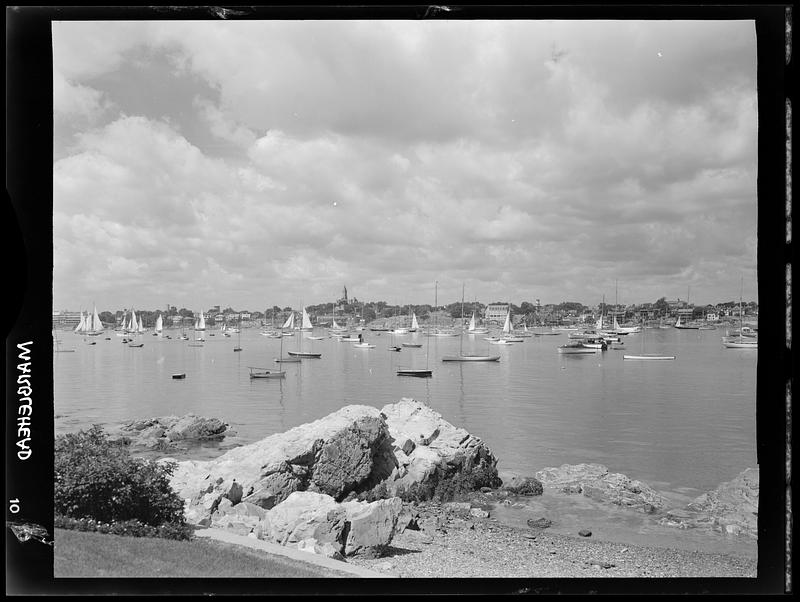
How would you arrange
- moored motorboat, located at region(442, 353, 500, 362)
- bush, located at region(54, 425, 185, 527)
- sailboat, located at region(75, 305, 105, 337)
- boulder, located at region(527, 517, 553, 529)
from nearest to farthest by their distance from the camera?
bush, located at region(54, 425, 185, 527) → boulder, located at region(527, 517, 553, 529) → sailboat, located at region(75, 305, 105, 337) → moored motorboat, located at region(442, 353, 500, 362)

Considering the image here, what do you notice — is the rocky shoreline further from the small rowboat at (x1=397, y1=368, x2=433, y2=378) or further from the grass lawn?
the small rowboat at (x1=397, y1=368, x2=433, y2=378)

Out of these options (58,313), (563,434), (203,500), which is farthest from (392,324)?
(58,313)

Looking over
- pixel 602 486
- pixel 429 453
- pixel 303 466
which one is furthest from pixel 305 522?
pixel 602 486

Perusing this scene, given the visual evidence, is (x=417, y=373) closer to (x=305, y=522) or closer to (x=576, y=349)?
(x=576, y=349)

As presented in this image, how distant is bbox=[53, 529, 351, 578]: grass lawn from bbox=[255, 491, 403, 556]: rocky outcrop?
3.51 ft

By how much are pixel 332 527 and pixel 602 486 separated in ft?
20.7

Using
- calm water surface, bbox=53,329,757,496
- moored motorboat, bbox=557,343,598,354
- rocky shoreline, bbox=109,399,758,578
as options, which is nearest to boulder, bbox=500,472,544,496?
rocky shoreline, bbox=109,399,758,578

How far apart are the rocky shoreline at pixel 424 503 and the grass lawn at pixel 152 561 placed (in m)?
0.98

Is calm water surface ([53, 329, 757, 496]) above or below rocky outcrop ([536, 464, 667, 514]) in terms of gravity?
above

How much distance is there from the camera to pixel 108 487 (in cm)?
574

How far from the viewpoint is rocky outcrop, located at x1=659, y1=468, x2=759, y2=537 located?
339 inches

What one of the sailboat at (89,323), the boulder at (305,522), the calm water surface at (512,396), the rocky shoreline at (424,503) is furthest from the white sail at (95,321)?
the boulder at (305,522)

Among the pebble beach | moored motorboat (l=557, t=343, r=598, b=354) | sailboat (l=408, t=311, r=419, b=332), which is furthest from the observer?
moored motorboat (l=557, t=343, r=598, b=354)
